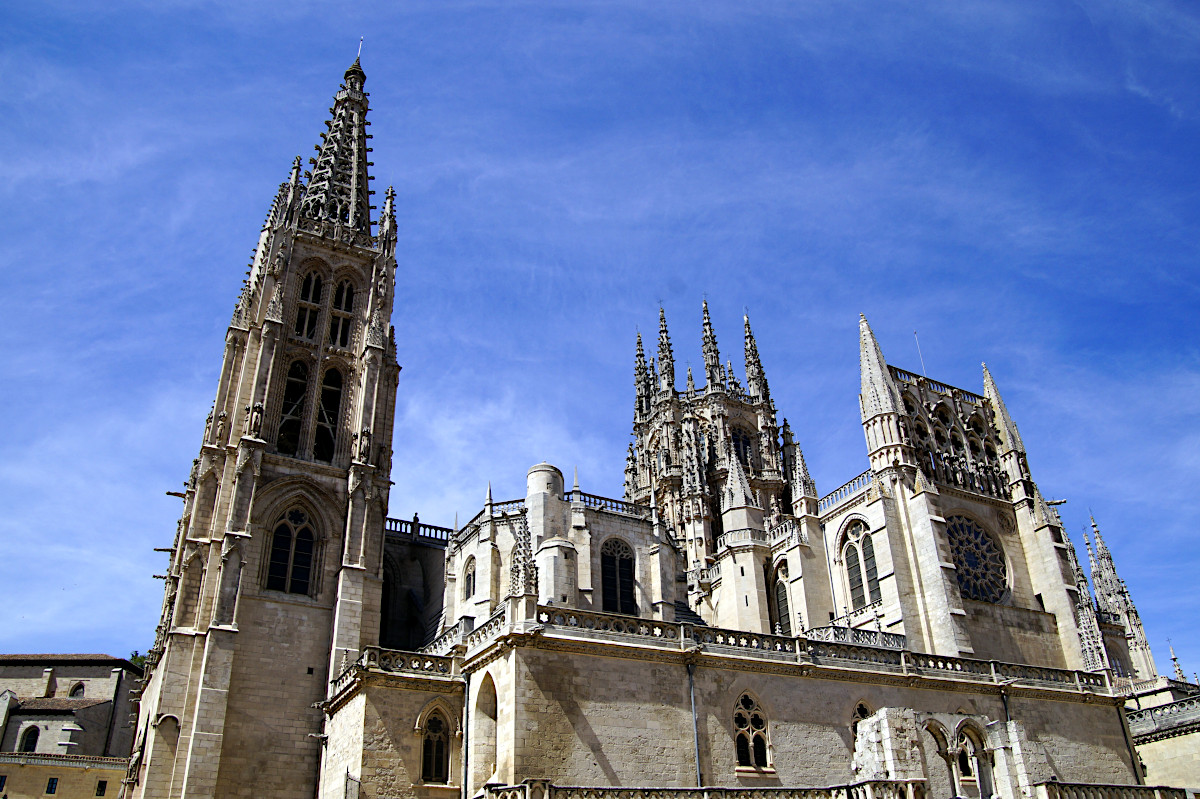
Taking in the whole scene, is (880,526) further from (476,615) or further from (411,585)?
(411,585)

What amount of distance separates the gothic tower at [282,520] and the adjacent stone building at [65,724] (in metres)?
10.8

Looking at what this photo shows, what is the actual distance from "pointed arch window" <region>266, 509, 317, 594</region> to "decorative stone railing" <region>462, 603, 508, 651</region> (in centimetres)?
1034

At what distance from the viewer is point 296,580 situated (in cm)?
3125

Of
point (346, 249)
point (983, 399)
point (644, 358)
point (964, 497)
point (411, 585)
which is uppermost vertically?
point (644, 358)

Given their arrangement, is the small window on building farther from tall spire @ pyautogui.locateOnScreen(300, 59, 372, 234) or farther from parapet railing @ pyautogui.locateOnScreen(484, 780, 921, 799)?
parapet railing @ pyautogui.locateOnScreen(484, 780, 921, 799)

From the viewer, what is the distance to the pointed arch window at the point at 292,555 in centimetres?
3100

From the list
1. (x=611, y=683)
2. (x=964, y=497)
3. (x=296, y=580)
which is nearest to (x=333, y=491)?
(x=296, y=580)

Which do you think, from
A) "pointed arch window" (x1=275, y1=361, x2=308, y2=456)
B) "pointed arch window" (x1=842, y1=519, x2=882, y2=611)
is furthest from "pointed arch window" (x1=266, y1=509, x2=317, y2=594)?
"pointed arch window" (x1=842, y1=519, x2=882, y2=611)

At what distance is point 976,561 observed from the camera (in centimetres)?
3675

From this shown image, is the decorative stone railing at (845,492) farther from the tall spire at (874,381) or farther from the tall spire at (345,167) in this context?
the tall spire at (345,167)

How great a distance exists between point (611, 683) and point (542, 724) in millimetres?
1978

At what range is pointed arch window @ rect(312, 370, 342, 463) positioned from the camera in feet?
116

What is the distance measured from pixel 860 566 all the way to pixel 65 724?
38.4 meters

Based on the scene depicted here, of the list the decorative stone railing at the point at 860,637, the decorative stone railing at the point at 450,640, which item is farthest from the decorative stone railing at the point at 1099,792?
the decorative stone railing at the point at 450,640
